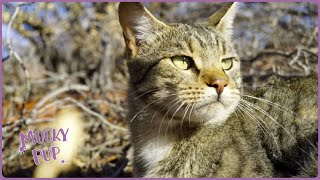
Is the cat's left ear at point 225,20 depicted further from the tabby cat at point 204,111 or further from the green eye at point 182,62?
the green eye at point 182,62

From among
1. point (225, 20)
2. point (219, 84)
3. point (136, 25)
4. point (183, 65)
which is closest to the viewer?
point (219, 84)

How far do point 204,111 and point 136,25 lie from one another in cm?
67

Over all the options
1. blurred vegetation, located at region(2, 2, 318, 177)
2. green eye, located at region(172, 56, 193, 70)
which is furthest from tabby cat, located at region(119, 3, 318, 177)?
blurred vegetation, located at region(2, 2, 318, 177)

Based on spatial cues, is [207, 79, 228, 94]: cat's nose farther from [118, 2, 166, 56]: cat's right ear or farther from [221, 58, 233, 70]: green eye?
[118, 2, 166, 56]: cat's right ear

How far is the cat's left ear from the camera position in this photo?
275 centimetres

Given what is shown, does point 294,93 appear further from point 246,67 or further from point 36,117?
point 36,117

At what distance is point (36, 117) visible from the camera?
3895 millimetres

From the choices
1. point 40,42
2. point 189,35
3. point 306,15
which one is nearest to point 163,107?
point 189,35

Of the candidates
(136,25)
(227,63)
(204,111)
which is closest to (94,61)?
(136,25)

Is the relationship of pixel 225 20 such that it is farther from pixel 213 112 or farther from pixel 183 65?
pixel 213 112

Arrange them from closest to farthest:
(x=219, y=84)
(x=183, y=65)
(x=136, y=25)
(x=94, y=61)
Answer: (x=219, y=84) < (x=183, y=65) < (x=136, y=25) < (x=94, y=61)

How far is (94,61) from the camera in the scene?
4973 millimetres

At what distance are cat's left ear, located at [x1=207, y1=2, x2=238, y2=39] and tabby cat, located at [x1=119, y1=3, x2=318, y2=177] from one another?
7 centimetres

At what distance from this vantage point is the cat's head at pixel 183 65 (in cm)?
228
